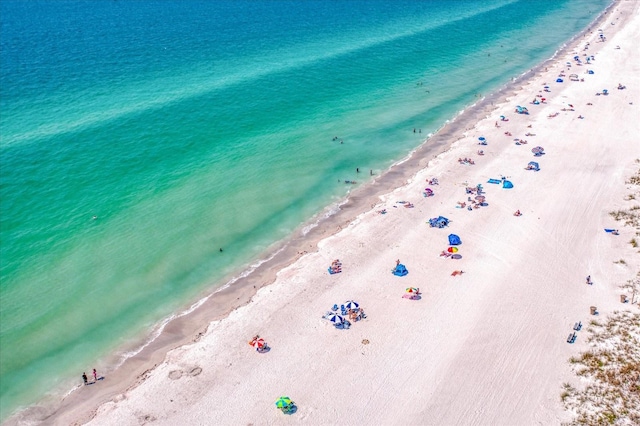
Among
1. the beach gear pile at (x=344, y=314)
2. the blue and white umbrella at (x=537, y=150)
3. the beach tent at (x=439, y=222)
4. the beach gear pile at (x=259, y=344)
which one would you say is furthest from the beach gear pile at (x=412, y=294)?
the blue and white umbrella at (x=537, y=150)

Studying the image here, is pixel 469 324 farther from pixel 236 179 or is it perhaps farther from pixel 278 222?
pixel 236 179

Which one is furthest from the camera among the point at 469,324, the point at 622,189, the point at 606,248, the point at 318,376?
the point at 622,189

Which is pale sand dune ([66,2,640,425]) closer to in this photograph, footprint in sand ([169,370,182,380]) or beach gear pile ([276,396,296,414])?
footprint in sand ([169,370,182,380])

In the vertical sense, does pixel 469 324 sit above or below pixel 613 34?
below

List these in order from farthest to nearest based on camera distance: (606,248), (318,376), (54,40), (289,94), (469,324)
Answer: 1. (54,40)
2. (289,94)
3. (606,248)
4. (469,324)
5. (318,376)

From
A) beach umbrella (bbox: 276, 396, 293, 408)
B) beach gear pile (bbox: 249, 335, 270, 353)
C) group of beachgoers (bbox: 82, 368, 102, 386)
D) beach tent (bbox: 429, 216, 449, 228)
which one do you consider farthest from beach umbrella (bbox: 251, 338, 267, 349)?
beach tent (bbox: 429, 216, 449, 228)

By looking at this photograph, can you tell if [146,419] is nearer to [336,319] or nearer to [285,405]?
[285,405]

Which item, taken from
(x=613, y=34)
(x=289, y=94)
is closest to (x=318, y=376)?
(x=289, y=94)
